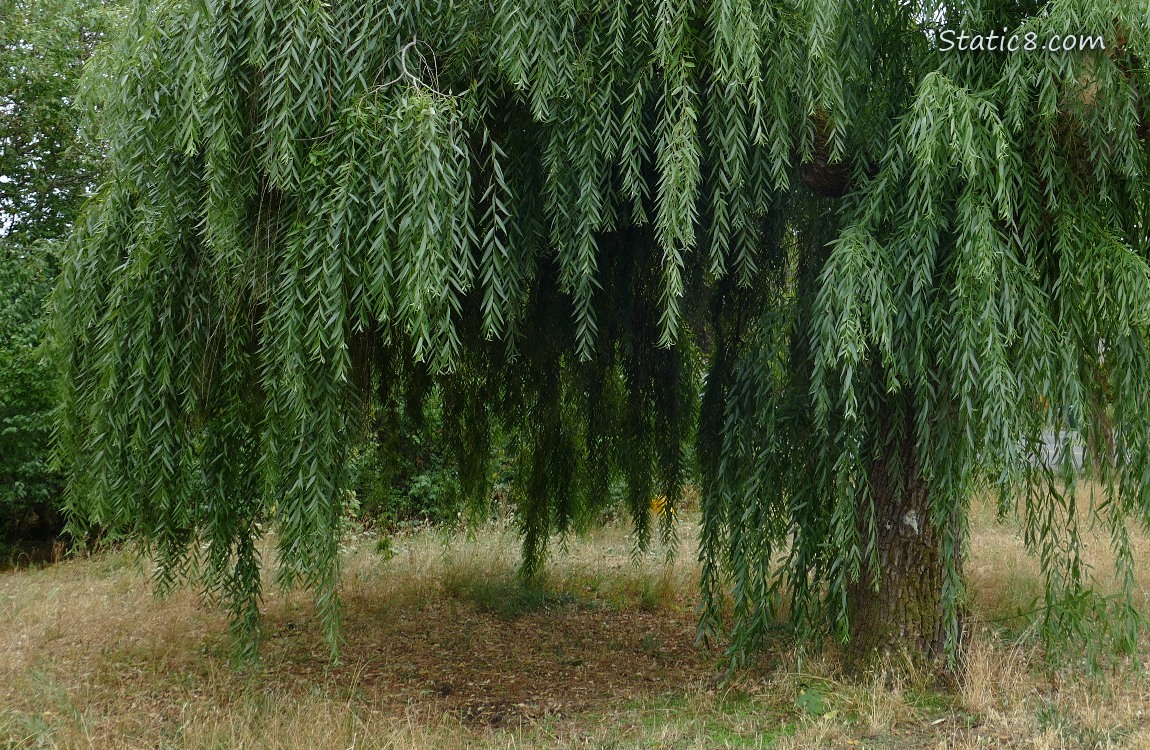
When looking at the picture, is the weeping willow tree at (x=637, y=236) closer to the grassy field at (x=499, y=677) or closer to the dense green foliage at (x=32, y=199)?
the grassy field at (x=499, y=677)

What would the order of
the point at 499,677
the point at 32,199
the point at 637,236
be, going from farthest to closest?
the point at 32,199, the point at 499,677, the point at 637,236

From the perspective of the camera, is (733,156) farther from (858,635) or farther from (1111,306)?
(858,635)

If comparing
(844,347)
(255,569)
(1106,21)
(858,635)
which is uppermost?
(1106,21)

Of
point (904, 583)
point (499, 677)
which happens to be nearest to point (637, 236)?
point (904, 583)

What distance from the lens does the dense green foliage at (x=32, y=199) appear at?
34.0 ft

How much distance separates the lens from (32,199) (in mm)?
12531

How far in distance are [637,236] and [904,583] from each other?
2513 millimetres

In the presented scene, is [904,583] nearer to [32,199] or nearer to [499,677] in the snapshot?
[499,677]

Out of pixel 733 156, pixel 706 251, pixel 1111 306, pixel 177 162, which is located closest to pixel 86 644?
pixel 177 162

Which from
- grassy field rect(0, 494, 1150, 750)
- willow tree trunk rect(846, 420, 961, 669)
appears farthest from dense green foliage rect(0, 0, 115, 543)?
willow tree trunk rect(846, 420, 961, 669)

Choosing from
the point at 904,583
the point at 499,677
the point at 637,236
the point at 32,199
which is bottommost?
the point at 499,677

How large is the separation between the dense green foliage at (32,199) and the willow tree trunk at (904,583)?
903 cm

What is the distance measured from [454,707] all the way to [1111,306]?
425cm

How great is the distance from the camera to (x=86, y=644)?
22.8 feet
